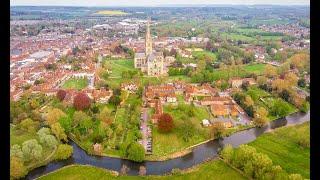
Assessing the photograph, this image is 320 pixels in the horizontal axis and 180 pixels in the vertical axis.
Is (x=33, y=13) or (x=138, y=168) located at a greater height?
(x=33, y=13)

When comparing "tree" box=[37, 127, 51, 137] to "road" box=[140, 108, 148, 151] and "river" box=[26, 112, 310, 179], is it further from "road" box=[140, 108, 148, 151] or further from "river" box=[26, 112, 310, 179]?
"road" box=[140, 108, 148, 151]

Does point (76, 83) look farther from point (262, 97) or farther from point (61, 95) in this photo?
point (262, 97)

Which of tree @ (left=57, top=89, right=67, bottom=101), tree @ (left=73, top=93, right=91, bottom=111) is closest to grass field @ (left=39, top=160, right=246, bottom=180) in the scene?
tree @ (left=73, top=93, right=91, bottom=111)

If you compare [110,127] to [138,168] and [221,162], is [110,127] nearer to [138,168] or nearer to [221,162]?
[138,168]

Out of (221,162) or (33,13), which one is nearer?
(221,162)

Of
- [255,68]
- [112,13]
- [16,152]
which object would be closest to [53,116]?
[16,152]

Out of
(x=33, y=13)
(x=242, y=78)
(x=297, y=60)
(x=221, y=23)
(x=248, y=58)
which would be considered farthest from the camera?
(x=33, y=13)

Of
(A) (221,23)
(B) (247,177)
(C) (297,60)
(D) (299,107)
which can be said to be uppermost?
(A) (221,23)

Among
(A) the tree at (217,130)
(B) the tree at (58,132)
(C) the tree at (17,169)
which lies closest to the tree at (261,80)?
(A) the tree at (217,130)
